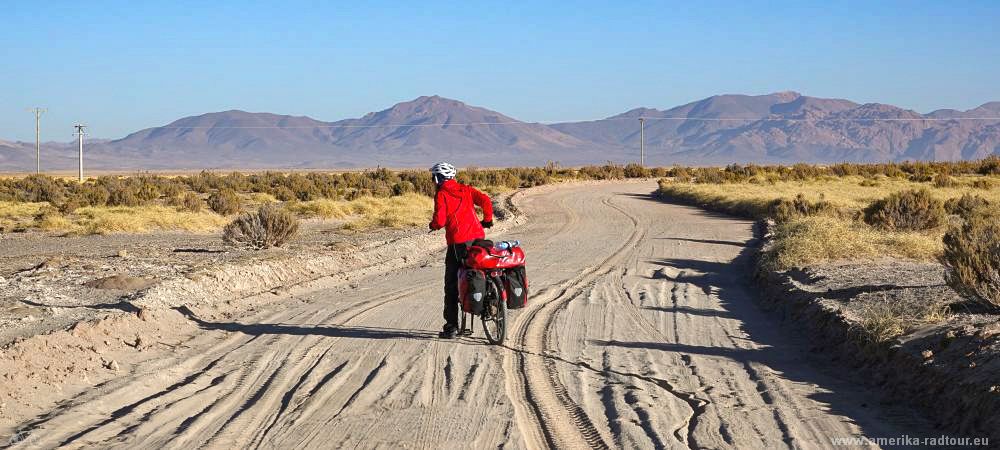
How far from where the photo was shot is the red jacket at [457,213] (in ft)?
36.6

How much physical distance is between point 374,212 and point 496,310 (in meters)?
29.3

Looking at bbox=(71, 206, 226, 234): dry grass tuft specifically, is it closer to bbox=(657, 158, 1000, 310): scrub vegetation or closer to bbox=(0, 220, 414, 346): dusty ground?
bbox=(0, 220, 414, 346): dusty ground

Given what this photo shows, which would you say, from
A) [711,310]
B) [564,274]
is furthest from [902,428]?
[564,274]

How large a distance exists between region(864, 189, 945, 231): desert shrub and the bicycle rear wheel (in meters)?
18.3

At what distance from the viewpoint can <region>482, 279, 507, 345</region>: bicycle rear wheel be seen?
36.3 ft

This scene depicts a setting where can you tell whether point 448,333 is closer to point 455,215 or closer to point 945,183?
point 455,215

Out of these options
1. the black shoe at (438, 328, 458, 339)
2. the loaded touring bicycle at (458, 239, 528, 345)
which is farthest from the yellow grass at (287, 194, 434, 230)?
the loaded touring bicycle at (458, 239, 528, 345)

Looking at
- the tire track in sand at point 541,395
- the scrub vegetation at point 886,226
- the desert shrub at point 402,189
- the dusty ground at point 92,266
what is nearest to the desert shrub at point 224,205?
the dusty ground at point 92,266

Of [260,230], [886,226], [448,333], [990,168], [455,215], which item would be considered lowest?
[448,333]

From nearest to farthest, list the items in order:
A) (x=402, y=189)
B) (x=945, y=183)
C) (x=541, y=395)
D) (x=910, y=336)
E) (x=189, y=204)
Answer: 1. (x=541, y=395)
2. (x=910, y=336)
3. (x=189, y=204)
4. (x=945, y=183)
5. (x=402, y=189)

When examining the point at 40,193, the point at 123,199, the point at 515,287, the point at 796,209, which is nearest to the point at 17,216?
the point at 123,199

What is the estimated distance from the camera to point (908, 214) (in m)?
28.1

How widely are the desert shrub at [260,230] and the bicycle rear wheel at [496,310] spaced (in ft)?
44.0

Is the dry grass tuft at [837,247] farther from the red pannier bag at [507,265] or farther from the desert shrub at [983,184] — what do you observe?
the desert shrub at [983,184]
